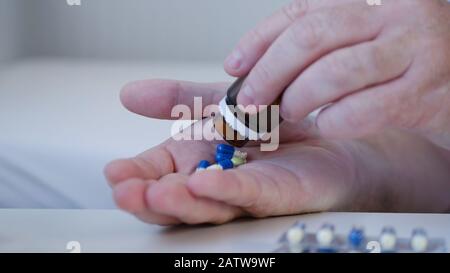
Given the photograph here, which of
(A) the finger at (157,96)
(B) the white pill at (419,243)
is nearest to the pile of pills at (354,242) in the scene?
(B) the white pill at (419,243)

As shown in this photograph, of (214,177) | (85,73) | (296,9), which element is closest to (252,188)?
(214,177)

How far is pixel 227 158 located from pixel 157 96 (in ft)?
0.31

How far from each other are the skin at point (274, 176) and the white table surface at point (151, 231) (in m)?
0.01

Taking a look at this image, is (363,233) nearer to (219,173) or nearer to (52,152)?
(219,173)

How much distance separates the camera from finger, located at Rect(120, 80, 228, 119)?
0.59 m

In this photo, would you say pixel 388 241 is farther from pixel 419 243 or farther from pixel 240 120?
pixel 240 120

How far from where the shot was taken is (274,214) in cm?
51

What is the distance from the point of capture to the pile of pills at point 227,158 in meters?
0.56

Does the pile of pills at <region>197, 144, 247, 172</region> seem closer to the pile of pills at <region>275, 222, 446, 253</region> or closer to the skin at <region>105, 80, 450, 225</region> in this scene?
the skin at <region>105, 80, 450, 225</region>

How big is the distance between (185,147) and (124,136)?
328 millimetres

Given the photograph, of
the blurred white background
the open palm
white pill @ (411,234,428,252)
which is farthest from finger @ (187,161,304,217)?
the blurred white background

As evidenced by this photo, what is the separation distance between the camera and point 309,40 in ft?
1.57
